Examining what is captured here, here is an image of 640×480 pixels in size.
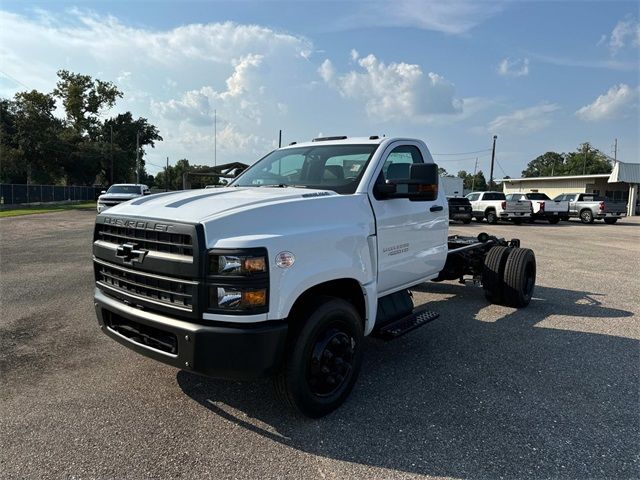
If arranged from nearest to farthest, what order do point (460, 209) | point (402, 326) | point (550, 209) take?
point (402, 326)
point (460, 209)
point (550, 209)

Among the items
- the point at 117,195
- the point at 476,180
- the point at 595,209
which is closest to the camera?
the point at 117,195

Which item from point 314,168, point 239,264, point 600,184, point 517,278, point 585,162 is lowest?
point 517,278

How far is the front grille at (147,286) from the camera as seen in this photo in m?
3.01

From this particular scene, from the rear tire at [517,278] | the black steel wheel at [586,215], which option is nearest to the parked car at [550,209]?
the black steel wheel at [586,215]

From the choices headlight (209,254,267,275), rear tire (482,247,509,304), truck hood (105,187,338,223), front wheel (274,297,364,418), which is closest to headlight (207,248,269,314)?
headlight (209,254,267,275)

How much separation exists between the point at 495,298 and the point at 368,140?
339 cm

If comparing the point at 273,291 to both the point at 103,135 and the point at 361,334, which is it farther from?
the point at 103,135

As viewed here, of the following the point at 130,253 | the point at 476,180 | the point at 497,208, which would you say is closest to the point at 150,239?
A: the point at 130,253

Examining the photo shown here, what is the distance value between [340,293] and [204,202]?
4.20 feet

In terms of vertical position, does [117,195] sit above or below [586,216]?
above

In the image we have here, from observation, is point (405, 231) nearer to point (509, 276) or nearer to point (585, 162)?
point (509, 276)

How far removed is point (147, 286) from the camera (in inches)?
128

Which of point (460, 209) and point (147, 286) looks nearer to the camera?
point (147, 286)

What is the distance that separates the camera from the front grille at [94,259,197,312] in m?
3.01
